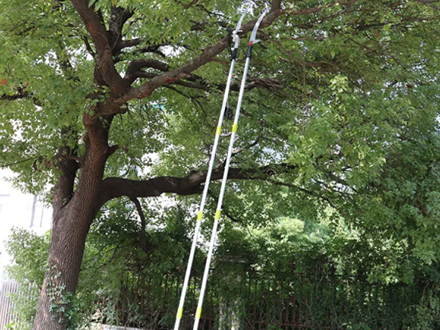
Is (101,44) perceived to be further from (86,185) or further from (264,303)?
(264,303)

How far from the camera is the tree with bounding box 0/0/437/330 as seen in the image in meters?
6.29

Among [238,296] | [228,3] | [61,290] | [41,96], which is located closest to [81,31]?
[41,96]

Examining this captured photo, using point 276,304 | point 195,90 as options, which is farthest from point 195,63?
point 276,304

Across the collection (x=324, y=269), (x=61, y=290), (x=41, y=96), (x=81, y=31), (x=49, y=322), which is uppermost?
(x=81, y=31)

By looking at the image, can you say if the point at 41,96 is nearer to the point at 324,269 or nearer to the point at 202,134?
the point at 202,134

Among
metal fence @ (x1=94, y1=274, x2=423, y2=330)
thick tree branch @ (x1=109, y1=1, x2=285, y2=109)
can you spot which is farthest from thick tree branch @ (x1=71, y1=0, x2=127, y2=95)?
metal fence @ (x1=94, y1=274, x2=423, y2=330)

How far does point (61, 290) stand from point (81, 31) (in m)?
4.12

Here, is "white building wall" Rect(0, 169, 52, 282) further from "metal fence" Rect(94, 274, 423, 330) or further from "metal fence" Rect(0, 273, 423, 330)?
"metal fence" Rect(94, 274, 423, 330)

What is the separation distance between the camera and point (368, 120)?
22.1 ft

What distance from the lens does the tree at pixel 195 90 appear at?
629 cm

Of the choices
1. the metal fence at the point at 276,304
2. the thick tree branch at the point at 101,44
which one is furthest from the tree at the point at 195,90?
the metal fence at the point at 276,304

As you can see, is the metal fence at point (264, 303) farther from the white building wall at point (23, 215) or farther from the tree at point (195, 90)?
the white building wall at point (23, 215)

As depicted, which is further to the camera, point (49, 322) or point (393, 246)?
point (393, 246)

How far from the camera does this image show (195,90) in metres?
9.60
